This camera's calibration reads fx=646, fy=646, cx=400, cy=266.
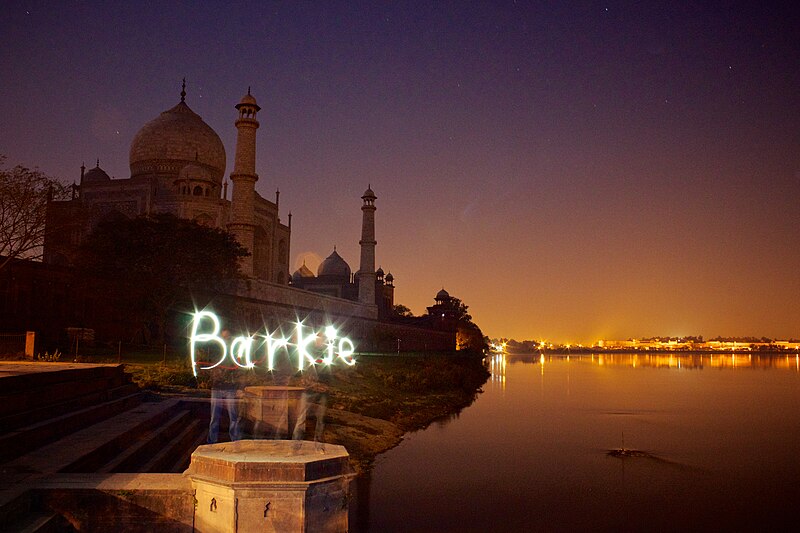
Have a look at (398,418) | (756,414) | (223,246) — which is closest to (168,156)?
(223,246)

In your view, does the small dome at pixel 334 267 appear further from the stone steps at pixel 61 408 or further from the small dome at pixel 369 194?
the stone steps at pixel 61 408

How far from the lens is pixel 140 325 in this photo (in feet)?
108

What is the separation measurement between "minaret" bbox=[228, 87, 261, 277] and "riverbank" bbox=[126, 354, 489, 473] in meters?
12.1

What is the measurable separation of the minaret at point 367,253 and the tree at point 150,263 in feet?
102

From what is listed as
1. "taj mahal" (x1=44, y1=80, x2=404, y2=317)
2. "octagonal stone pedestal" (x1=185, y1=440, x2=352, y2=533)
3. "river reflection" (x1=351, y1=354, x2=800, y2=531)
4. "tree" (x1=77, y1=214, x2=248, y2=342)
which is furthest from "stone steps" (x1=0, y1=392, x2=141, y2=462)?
"taj mahal" (x1=44, y1=80, x2=404, y2=317)

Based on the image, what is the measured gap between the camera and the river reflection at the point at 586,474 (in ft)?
49.8

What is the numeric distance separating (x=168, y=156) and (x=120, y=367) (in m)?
41.9

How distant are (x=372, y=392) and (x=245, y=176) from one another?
20567 millimetres

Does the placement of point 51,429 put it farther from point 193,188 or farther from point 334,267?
point 334,267

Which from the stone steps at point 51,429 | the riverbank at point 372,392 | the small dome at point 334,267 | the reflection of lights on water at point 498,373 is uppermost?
the small dome at point 334,267

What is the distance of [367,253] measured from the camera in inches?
2584

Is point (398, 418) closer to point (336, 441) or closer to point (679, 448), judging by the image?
point (336, 441)

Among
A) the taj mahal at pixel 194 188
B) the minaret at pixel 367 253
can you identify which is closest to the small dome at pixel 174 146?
the taj mahal at pixel 194 188

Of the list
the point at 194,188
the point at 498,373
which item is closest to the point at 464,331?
the point at 498,373
